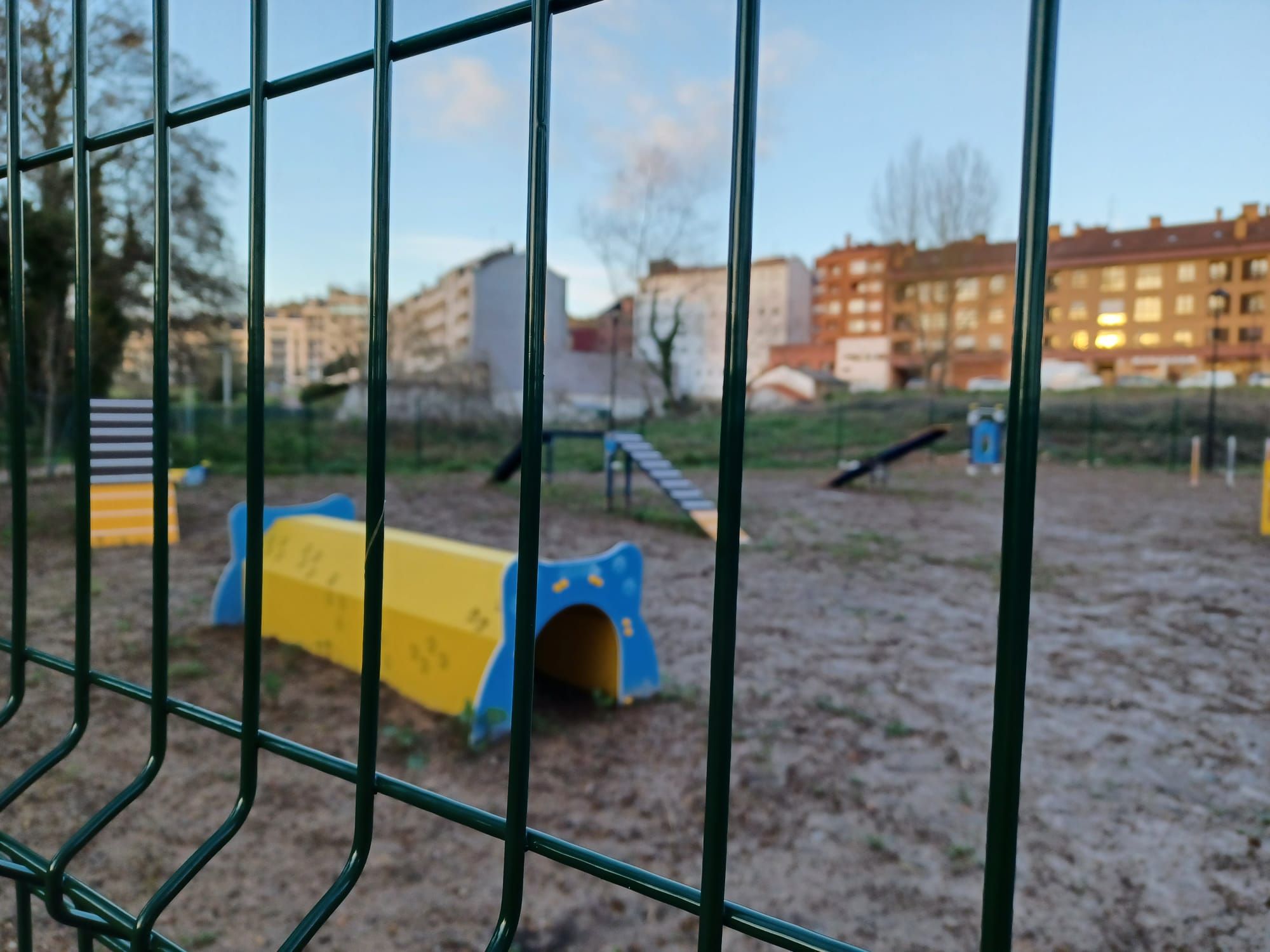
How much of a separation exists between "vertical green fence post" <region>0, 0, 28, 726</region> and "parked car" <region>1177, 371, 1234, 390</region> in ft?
83.3

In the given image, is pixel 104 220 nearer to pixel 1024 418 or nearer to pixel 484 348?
pixel 1024 418

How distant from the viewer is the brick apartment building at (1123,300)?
23.9m

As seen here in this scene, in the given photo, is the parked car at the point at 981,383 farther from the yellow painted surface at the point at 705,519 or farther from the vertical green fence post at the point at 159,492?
the vertical green fence post at the point at 159,492

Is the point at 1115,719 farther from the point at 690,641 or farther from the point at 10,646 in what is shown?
the point at 10,646

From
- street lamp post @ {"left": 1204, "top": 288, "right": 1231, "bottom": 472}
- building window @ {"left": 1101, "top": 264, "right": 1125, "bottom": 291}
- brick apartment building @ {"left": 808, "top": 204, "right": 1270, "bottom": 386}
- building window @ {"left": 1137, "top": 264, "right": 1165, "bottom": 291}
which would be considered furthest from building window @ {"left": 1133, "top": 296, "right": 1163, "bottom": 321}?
street lamp post @ {"left": 1204, "top": 288, "right": 1231, "bottom": 472}

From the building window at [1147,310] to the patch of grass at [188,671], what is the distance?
2885cm

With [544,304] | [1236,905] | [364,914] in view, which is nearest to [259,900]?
[364,914]

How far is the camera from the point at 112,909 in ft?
3.50

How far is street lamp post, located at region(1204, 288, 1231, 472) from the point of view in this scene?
64.5ft

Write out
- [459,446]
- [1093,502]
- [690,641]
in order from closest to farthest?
[690,641] < [1093,502] < [459,446]

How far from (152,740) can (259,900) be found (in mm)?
1624

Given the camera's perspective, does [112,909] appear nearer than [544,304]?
A: No

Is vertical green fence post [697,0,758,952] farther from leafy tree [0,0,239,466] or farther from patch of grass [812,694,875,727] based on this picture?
patch of grass [812,694,875,727]

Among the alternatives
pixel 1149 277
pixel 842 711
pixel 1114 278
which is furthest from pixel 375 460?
pixel 1149 277
